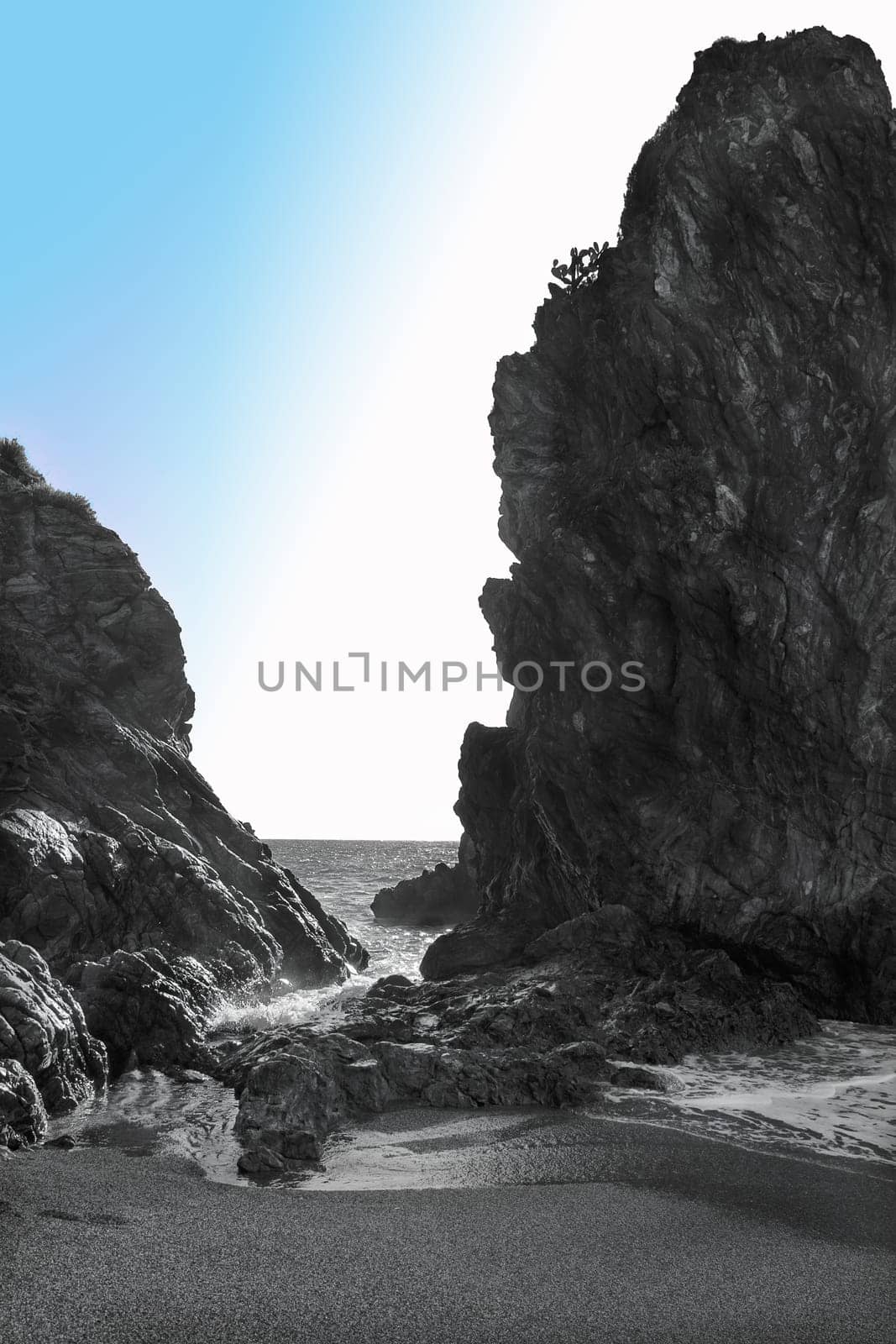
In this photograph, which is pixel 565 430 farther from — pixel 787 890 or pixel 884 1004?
pixel 884 1004

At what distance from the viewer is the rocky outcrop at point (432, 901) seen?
5081 cm

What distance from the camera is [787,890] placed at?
75.5 feet

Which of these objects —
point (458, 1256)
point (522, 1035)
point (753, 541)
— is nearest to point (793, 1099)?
point (522, 1035)

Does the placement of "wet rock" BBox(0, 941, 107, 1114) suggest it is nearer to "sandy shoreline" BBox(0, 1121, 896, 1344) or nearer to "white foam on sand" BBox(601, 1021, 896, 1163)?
"sandy shoreline" BBox(0, 1121, 896, 1344)

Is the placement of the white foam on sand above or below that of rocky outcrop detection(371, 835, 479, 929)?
above

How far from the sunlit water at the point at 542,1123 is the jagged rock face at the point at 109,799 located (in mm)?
4716

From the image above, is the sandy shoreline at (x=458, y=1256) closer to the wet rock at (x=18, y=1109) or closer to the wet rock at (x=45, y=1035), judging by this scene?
the wet rock at (x=18, y=1109)

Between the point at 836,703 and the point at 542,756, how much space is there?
30.2 feet

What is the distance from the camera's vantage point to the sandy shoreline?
6.56 meters

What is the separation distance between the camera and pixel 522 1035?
56.3ft

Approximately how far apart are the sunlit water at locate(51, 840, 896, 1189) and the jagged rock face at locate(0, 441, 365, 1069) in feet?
15.5

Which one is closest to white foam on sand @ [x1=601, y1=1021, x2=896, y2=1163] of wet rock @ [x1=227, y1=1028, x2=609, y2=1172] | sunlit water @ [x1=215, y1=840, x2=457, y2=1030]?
wet rock @ [x1=227, y1=1028, x2=609, y2=1172]

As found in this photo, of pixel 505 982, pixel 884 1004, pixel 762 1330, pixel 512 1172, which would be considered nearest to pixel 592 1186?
pixel 512 1172

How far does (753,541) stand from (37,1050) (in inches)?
793
